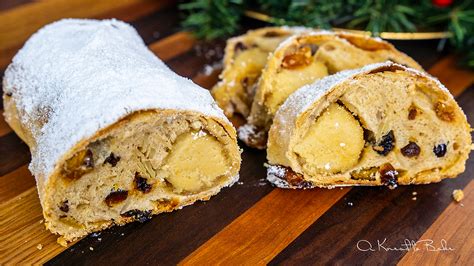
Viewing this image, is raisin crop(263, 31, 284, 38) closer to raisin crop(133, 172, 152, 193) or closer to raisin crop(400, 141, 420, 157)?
raisin crop(400, 141, 420, 157)

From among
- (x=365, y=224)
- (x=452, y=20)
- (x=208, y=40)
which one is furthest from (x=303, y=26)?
(x=365, y=224)

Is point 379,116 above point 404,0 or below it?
below

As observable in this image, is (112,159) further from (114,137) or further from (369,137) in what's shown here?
(369,137)

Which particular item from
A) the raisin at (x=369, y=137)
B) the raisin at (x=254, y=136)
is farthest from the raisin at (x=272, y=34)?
the raisin at (x=369, y=137)

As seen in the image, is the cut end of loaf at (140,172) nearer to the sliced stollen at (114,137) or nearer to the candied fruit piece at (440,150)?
the sliced stollen at (114,137)

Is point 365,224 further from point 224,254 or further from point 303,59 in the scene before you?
point 303,59

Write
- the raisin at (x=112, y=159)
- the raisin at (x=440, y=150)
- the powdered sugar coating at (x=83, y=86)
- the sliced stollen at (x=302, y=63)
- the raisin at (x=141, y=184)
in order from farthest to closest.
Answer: the sliced stollen at (x=302, y=63)
the raisin at (x=440, y=150)
the raisin at (x=141, y=184)
the raisin at (x=112, y=159)
the powdered sugar coating at (x=83, y=86)
